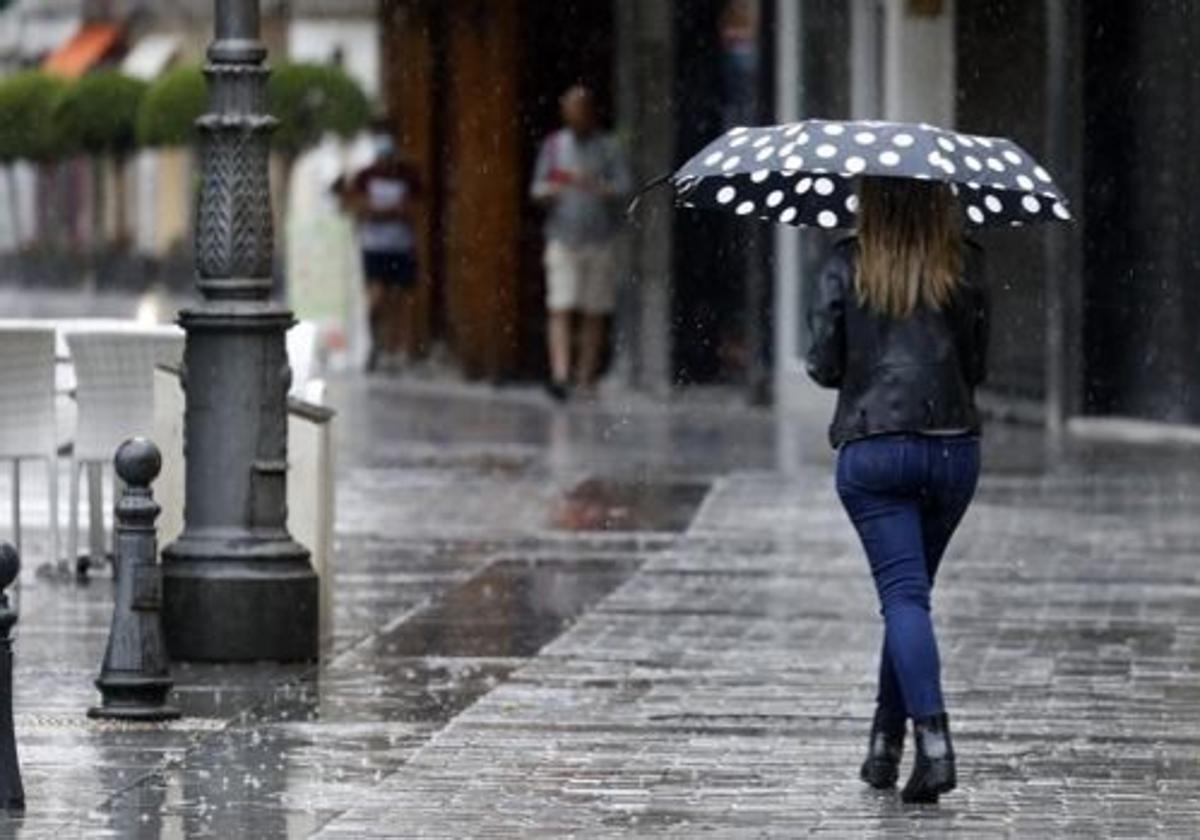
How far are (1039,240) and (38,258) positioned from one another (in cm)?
3295

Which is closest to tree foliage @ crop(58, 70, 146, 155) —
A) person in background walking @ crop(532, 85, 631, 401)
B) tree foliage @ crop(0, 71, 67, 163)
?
tree foliage @ crop(0, 71, 67, 163)

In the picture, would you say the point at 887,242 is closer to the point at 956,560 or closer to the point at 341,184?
the point at 956,560

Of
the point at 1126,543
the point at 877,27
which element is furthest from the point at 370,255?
the point at 1126,543

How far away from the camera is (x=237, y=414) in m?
13.0

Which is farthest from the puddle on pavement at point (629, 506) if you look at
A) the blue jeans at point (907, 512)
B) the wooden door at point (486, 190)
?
the wooden door at point (486, 190)

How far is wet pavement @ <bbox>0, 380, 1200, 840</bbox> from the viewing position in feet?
32.8

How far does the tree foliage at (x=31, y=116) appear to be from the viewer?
4544cm

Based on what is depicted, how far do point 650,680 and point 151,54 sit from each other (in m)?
41.9

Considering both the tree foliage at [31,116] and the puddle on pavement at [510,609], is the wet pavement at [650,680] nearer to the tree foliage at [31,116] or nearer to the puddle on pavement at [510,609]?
the puddle on pavement at [510,609]

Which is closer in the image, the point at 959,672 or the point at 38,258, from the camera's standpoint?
the point at 959,672

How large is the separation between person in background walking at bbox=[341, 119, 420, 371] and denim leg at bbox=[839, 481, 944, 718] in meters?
22.2

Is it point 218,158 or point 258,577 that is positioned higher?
point 218,158

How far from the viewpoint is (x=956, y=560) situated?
16547mm

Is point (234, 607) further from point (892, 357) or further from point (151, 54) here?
point (151, 54)
